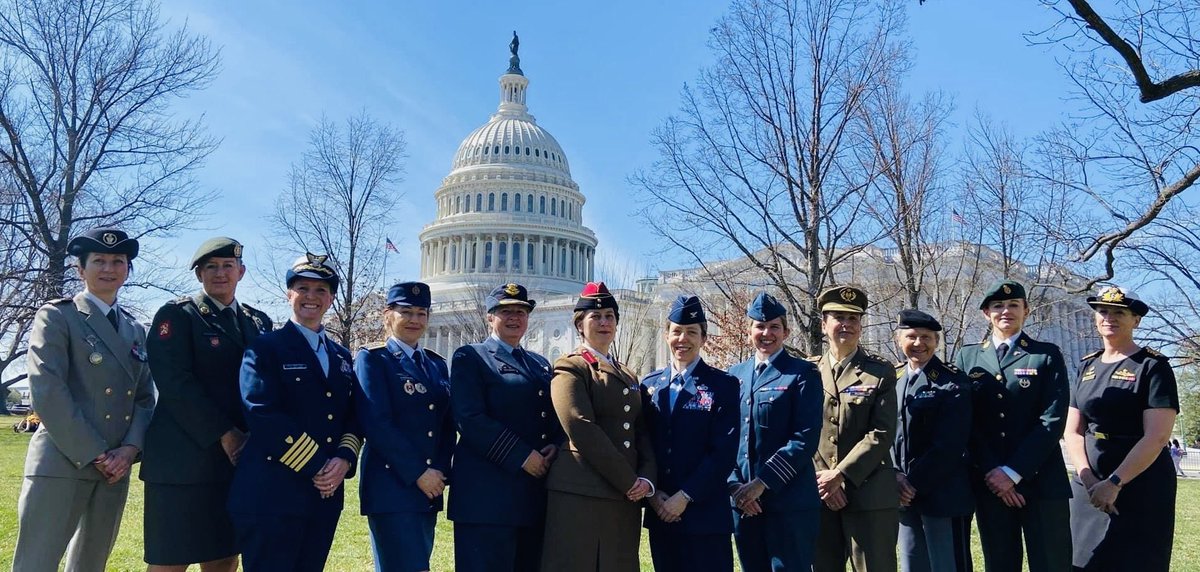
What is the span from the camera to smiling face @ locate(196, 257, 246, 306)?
569cm

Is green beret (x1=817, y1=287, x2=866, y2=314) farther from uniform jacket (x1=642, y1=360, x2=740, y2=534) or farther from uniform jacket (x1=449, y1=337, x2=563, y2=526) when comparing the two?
uniform jacket (x1=449, y1=337, x2=563, y2=526)

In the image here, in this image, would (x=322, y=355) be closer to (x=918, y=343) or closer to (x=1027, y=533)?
(x=918, y=343)

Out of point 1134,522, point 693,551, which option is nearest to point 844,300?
point 693,551

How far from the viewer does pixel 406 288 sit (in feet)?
19.6

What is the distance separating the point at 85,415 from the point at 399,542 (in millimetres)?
2191

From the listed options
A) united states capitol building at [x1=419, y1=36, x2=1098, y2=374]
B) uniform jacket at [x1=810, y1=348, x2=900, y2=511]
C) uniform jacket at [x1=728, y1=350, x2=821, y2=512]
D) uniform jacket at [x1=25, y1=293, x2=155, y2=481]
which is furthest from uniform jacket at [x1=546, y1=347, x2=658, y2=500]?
united states capitol building at [x1=419, y1=36, x2=1098, y2=374]

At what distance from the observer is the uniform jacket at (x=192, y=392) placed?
5.28 meters

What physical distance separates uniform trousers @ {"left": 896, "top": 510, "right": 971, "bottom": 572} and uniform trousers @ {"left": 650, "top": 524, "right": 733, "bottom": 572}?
1.46 metres

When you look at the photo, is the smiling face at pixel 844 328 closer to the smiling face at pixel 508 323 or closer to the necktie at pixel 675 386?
the necktie at pixel 675 386

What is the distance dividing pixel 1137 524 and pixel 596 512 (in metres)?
3.88

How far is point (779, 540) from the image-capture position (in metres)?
5.63

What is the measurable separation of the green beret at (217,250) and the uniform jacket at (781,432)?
359 cm

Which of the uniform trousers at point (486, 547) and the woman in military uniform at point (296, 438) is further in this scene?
the uniform trousers at point (486, 547)

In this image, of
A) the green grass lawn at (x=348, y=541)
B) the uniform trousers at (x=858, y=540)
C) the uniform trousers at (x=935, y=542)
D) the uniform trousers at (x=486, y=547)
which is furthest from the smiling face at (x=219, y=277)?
the uniform trousers at (x=935, y=542)
